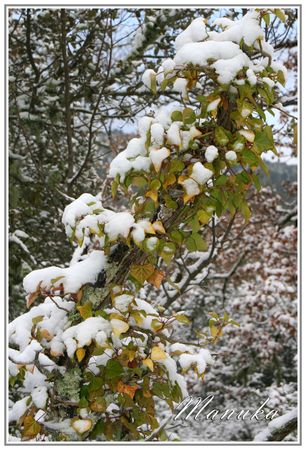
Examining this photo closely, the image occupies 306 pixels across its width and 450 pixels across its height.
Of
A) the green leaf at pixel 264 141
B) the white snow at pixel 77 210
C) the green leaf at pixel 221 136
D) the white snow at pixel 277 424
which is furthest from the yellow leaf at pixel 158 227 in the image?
the white snow at pixel 277 424

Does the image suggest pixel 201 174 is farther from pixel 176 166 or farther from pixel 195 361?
pixel 195 361

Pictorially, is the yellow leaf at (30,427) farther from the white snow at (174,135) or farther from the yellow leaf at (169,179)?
the white snow at (174,135)

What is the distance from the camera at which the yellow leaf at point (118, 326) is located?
5.12 feet

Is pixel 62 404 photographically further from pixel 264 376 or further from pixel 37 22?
pixel 264 376

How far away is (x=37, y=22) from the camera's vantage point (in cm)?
477

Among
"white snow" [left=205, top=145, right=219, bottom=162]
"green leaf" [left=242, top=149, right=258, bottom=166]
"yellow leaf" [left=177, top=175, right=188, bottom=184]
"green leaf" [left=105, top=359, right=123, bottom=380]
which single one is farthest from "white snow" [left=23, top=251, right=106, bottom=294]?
"green leaf" [left=242, top=149, right=258, bottom=166]

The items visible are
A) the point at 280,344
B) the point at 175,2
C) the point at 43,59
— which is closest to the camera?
the point at 175,2

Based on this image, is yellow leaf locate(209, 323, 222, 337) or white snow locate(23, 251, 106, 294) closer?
white snow locate(23, 251, 106, 294)

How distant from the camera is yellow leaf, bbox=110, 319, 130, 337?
156 cm

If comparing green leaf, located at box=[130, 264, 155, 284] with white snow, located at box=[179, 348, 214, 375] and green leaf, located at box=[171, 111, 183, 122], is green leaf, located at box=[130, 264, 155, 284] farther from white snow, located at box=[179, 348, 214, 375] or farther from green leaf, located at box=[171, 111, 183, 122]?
green leaf, located at box=[171, 111, 183, 122]

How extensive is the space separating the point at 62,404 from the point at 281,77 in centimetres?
139

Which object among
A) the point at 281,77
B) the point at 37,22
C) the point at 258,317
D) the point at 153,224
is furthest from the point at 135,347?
the point at 258,317

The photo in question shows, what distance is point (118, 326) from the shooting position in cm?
158

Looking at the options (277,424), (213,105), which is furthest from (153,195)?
(277,424)
